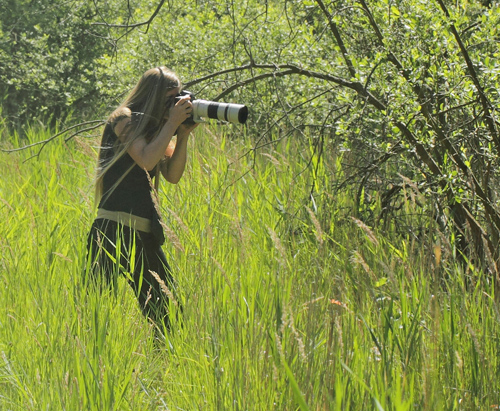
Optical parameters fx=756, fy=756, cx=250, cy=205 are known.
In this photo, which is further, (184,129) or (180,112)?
(184,129)

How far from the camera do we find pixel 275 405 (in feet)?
7.54

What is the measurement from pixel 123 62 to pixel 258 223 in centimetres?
486

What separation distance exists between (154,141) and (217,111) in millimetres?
358

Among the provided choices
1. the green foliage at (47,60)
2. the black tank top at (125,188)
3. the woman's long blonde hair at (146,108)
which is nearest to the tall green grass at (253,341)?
the black tank top at (125,188)

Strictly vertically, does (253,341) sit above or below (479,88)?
below

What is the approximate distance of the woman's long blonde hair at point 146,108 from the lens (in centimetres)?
364

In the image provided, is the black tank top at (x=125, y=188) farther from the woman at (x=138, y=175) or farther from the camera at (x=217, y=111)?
the camera at (x=217, y=111)

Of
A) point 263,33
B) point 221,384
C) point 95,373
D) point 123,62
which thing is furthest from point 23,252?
point 123,62

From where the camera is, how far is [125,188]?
143 inches

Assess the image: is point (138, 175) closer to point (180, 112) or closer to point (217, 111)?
point (180, 112)

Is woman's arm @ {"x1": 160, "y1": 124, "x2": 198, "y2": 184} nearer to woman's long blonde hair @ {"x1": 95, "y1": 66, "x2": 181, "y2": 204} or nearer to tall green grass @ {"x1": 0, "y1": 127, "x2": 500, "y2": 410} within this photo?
woman's long blonde hair @ {"x1": 95, "y1": 66, "x2": 181, "y2": 204}

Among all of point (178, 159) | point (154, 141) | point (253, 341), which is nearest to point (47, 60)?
point (178, 159)

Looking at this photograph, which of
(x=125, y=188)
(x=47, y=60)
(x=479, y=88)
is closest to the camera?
(x=479, y=88)

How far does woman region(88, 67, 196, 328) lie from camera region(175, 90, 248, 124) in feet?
0.16
